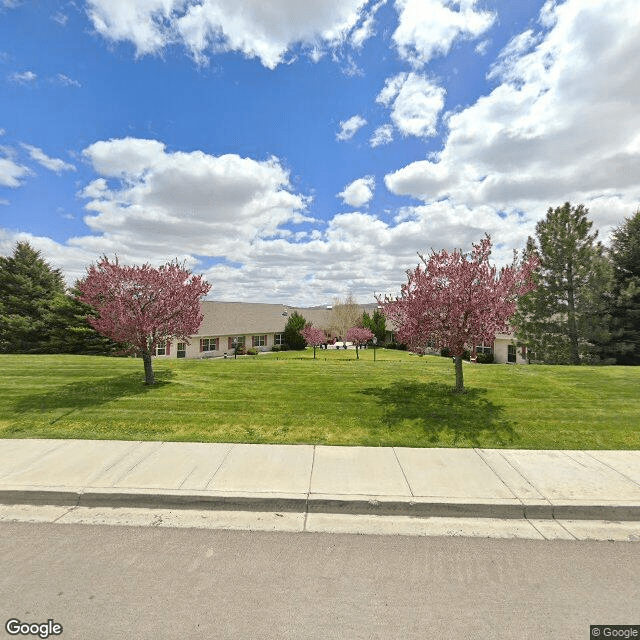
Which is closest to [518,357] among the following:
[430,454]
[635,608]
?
[430,454]

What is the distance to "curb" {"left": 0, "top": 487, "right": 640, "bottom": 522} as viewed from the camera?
4.57 m

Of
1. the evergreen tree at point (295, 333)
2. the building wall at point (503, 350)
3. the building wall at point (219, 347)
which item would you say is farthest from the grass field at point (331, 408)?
the evergreen tree at point (295, 333)

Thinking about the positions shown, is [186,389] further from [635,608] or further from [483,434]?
[635,608]

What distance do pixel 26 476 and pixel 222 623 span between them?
4.30m

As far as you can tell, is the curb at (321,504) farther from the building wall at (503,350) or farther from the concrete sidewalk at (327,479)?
the building wall at (503,350)

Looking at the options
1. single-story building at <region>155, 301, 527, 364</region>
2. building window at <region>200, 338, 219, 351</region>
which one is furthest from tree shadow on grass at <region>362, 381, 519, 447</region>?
building window at <region>200, 338, 219, 351</region>

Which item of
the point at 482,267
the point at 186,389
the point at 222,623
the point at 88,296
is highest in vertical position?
the point at 482,267

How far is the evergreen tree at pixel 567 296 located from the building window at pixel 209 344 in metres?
30.4

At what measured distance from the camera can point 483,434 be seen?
23.3ft

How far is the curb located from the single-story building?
85.2ft

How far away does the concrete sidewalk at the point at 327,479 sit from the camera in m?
4.65

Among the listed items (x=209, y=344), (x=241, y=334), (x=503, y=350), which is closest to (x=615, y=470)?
(x=503, y=350)

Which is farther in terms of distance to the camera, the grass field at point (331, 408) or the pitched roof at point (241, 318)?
the pitched roof at point (241, 318)

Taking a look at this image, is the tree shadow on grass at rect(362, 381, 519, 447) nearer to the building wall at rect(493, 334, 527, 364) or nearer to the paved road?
the paved road
